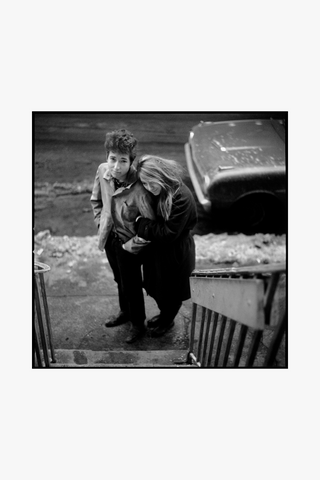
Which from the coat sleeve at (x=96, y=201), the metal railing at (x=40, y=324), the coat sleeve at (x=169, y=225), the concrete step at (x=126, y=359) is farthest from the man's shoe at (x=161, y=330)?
the coat sleeve at (x=96, y=201)

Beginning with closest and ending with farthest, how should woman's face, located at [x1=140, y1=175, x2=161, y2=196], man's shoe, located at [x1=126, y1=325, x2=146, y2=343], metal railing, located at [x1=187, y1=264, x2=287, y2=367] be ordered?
metal railing, located at [x1=187, y1=264, x2=287, y2=367], woman's face, located at [x1=140, y1=175, x2=161, y2=196], man's shoe, located at [x1=126, y1=325, x2=146, y2=343]

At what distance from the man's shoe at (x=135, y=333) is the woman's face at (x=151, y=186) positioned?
0.87 metres

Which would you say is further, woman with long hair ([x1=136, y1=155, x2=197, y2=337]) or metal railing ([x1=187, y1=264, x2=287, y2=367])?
woman with long hair ([x1=136, y1=155, x2=197, y2=337])

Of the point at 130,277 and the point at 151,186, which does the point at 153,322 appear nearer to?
the point at 130,277

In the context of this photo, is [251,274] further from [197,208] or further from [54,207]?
[54,207]

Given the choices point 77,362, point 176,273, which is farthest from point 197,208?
point 77,362

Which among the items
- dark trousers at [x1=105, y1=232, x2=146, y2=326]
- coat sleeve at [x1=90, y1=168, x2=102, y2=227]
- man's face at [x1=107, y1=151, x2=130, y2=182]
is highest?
man's face at [x1=107, y1=151, x2=130, y2=182]

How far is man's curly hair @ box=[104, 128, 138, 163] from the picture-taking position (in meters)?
3.45

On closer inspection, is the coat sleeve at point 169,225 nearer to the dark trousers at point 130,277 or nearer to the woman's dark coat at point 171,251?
the woman's dark coat at point 171,251

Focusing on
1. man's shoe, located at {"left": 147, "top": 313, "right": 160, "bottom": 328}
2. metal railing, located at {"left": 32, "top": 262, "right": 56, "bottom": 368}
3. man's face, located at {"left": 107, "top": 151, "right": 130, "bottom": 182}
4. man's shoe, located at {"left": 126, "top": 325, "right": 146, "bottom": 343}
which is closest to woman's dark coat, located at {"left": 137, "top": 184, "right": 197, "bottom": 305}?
man's shoe, located at {"left": 147, "top": 313, "right": 160, "bottom": 328}

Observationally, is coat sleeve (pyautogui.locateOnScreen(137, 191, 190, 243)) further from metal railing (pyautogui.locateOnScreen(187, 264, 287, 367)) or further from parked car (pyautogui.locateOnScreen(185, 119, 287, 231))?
Result: metal railing (pyautogui.locateOnScreen(187, 264, 287, 367))

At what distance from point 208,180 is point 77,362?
4.72 feet

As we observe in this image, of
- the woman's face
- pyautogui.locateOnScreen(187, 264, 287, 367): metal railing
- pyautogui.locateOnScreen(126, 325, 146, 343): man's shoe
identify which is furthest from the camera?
pyautogui.locateOnScreen(126, 325, 146, 343): man's shoe

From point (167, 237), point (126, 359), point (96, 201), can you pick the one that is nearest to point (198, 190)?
point (167, 237)
